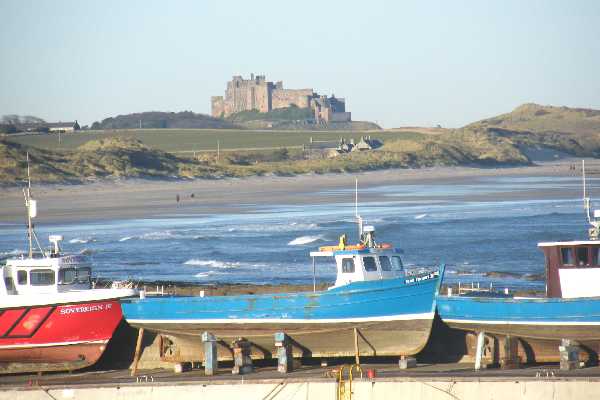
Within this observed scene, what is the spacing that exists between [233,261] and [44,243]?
42.5 feet

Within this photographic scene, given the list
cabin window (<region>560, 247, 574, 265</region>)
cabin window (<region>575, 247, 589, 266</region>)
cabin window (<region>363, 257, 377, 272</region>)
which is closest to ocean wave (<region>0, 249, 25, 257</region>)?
cabin window (<region>363, 257, 377, 272</region>)

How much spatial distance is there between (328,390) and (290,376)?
1440 mm

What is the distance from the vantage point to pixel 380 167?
141m

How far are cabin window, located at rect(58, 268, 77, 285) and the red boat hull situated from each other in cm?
90

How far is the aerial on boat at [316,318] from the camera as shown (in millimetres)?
26891

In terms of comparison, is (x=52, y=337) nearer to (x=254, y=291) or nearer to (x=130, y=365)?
(x=130, y=365)

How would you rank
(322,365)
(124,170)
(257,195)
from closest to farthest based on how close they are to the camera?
(322,365) < (257,195) < (124,170)

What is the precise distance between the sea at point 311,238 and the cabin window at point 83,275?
1280 cm

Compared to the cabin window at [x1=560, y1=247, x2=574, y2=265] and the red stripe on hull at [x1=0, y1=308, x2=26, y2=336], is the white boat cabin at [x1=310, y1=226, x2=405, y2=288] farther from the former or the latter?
the red stripe on hull at [x1=0, y1=308, x2=26, y2=336]

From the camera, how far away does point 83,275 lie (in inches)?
1139

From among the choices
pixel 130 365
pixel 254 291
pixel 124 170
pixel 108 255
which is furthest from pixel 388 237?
pixel 124 170

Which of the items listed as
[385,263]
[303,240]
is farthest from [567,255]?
[303,240]

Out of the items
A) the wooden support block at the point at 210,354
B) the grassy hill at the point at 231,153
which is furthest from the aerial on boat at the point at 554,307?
the grassy hill at the point at 231,153

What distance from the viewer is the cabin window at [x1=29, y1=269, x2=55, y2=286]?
2842 cm
